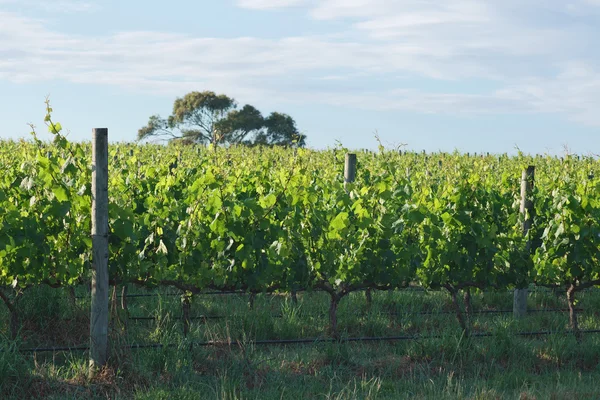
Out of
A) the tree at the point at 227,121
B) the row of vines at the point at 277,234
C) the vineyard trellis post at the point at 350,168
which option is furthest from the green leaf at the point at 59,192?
the tree at the point at 227,121

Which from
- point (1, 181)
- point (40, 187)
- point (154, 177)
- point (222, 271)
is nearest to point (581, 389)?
point (222, 271)

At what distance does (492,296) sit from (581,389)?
10.2ft

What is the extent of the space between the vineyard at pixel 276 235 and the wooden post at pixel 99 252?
126mm

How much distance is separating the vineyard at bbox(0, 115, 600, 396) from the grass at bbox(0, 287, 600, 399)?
0.93 ft

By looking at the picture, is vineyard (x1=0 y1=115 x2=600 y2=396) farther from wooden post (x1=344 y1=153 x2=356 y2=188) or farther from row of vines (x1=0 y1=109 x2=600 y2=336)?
wooden post (x1=344 y1=153 x2=356 y2=188)

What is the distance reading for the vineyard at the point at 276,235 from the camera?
5.77 meters

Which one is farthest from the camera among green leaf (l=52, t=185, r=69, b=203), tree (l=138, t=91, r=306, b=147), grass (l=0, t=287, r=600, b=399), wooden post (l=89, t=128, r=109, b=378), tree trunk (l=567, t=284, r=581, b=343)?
tree (l=138, t=91, r=306, b=147)

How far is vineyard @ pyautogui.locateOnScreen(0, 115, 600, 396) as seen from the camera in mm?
5766

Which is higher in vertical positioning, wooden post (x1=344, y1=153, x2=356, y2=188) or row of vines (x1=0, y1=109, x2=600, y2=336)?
wooden post (x1=344, y1=153, x2=356, y2=188)

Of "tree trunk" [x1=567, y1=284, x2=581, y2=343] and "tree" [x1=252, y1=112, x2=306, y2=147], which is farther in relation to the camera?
"tree" [x1=252, y1=112, x2=306, y2=147]

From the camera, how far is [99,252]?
18.0 ft

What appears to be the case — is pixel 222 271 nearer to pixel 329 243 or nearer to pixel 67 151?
pixel 329 243

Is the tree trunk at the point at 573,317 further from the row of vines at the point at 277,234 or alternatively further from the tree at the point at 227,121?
the tree at the point at 227,121

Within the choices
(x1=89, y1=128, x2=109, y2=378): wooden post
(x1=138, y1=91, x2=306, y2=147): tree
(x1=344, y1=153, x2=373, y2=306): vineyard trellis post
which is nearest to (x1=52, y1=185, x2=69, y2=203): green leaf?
(x1=89, y1=128, x2=109, y2=378): wooden post
